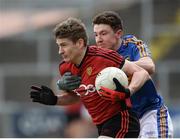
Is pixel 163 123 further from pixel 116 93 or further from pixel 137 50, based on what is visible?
pixel 116 93

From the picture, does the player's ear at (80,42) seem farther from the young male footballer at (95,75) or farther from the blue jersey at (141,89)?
the blue jersey at (141,89)

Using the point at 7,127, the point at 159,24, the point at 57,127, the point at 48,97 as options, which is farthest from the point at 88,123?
the point at 48,97

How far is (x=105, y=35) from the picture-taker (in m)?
7.61

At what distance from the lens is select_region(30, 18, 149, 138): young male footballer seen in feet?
23.5

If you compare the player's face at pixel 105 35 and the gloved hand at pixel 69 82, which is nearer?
the gloved hand at pixel 69 82

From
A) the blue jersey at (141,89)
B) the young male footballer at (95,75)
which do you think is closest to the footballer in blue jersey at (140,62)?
the blue jersey at (141,89)

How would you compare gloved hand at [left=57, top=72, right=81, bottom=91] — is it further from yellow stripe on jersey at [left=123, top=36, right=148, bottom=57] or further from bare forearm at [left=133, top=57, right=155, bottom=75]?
yellow stripe on jersey at [left=123, top=36, right=148, bottom=57]

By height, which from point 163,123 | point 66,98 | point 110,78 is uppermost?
point 110,78

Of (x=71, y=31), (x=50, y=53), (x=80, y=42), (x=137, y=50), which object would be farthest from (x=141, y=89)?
(x=50, y=53)

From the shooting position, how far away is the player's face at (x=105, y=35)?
7590 millimetres

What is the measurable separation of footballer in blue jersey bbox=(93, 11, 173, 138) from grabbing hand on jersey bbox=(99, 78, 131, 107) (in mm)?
530

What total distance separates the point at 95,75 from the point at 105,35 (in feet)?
1.79

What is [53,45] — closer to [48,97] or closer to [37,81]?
[37,81]

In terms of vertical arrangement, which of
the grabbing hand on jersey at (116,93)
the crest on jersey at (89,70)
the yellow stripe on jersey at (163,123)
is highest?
the crest on jersey at (89,70)
